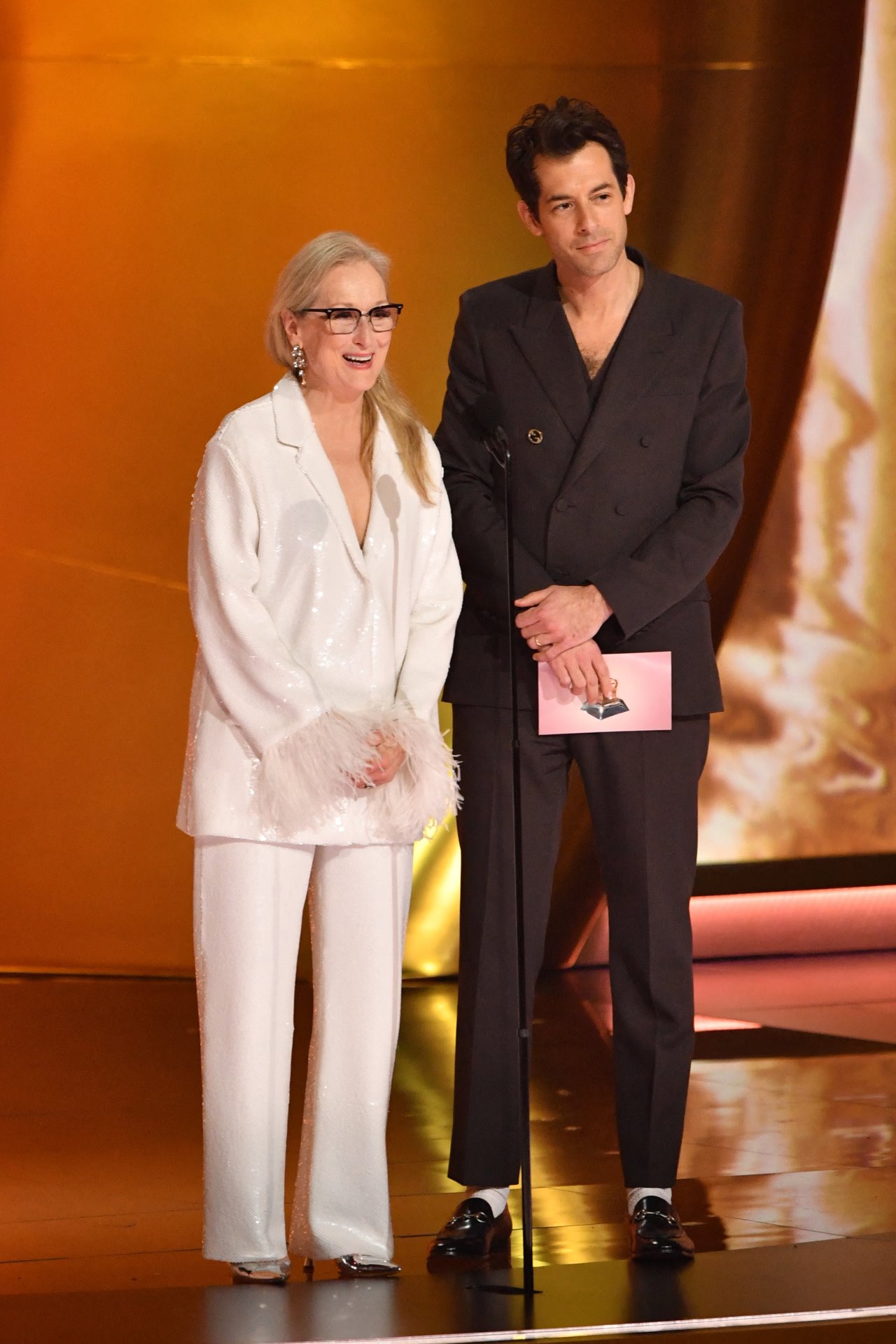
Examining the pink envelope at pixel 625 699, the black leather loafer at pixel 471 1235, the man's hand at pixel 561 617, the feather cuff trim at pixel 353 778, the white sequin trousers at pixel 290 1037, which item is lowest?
the black leather loafer at pixel 471 1235

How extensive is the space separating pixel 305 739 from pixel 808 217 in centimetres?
347

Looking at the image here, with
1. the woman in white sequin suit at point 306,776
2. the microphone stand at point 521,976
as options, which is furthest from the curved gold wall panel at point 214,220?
the microphone stand at point 521,976

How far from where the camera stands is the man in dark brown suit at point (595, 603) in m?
2.88

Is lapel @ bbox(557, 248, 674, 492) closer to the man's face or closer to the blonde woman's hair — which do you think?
the man's face

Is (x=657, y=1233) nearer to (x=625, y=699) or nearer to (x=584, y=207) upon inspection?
(x=625, y=699)

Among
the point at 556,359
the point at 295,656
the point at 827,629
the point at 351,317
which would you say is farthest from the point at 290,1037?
the point at 827,629

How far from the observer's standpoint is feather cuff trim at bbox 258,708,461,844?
255 centimetres

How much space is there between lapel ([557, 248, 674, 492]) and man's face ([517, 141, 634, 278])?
0.38 ft

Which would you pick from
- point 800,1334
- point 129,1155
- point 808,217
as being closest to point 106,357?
point 808,217

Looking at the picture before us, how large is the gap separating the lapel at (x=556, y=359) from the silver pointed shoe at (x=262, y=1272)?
1.43m

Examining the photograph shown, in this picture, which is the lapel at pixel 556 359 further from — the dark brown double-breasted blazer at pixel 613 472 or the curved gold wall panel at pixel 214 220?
the curved gold wall panel at pixel 214 220

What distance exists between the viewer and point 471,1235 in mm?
2816

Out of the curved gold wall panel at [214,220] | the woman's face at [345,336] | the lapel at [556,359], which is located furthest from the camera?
the curved gold wall panel at [214,220]

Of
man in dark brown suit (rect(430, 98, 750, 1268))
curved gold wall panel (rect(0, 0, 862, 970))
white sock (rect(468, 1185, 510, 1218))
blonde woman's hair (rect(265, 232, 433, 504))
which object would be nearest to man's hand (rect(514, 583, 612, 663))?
man in dark brown suit (rect(430, 98, 750, 1268))
